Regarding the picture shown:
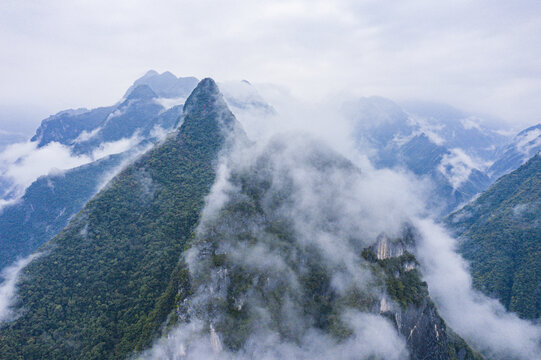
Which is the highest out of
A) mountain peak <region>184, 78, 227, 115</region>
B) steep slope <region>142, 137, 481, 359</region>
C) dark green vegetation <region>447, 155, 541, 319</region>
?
mountain peak <region>184, 78, 227, 115</region>

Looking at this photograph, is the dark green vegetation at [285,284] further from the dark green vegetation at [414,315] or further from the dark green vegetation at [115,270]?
the dark green vegetation at [115,270]

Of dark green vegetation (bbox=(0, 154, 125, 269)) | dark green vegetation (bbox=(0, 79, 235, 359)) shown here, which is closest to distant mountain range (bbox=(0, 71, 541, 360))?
dark green vegetation (bbox=(0, 79, 235, 359))

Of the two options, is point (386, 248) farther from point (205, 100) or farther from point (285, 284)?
point (205, 100)

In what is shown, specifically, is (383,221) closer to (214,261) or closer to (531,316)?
(214,261)

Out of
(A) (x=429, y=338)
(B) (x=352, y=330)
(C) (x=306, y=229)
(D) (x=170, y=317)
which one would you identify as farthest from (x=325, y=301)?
(D) (x=170, y=317)

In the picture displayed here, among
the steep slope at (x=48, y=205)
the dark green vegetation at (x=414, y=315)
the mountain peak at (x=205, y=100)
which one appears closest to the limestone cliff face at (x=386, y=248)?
the dark green vegetation at (x=414, y=315)

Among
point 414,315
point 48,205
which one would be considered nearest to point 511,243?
point 414,315

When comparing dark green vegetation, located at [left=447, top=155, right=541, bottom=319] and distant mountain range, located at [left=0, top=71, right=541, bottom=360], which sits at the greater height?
distant mountain range, located at [left=0, top=71, right=541, bottom=360]

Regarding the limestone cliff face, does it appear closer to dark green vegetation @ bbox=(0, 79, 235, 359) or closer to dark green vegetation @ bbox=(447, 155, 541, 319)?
dark green vegetation @ bbox=(0, 79, 235, 359)
